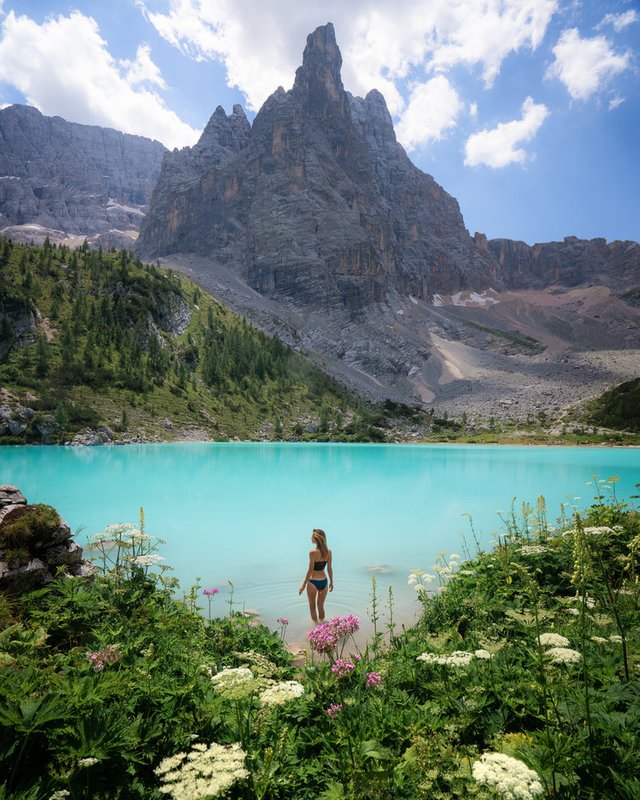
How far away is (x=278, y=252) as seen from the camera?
172875 millimetres

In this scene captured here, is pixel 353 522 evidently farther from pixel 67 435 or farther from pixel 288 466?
pixel 67 435

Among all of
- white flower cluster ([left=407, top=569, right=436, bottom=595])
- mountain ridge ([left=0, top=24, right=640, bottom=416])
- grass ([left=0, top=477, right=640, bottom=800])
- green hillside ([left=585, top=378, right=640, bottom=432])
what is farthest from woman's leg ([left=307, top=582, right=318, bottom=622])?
mountain ridge ([left=0, top=24, right=640, bottom=416])

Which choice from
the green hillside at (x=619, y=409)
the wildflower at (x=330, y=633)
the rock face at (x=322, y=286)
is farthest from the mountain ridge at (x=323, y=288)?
the wildflower at (x=330, y=633)

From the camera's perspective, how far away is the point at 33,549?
6938 mm

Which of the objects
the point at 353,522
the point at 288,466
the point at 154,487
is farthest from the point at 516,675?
the point at 288,466

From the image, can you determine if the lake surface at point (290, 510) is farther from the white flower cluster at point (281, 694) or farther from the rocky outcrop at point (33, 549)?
the white flower cluster at point (281, 694)

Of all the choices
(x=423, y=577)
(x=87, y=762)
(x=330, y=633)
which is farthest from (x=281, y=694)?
(x=423, y=577)

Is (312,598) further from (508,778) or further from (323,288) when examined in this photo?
(323,288)

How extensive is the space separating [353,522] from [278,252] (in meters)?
169

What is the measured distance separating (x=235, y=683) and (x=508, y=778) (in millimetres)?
1851

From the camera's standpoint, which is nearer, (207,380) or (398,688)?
(398,688)

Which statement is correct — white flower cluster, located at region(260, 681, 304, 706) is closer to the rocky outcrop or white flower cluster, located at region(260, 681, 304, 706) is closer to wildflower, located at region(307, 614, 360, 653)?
wildflower, located at region(307, 614, 360, 653)

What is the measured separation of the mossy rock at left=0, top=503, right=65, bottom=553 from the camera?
22.1 feet

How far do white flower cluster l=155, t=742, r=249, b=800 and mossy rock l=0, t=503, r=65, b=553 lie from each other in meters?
5.70
